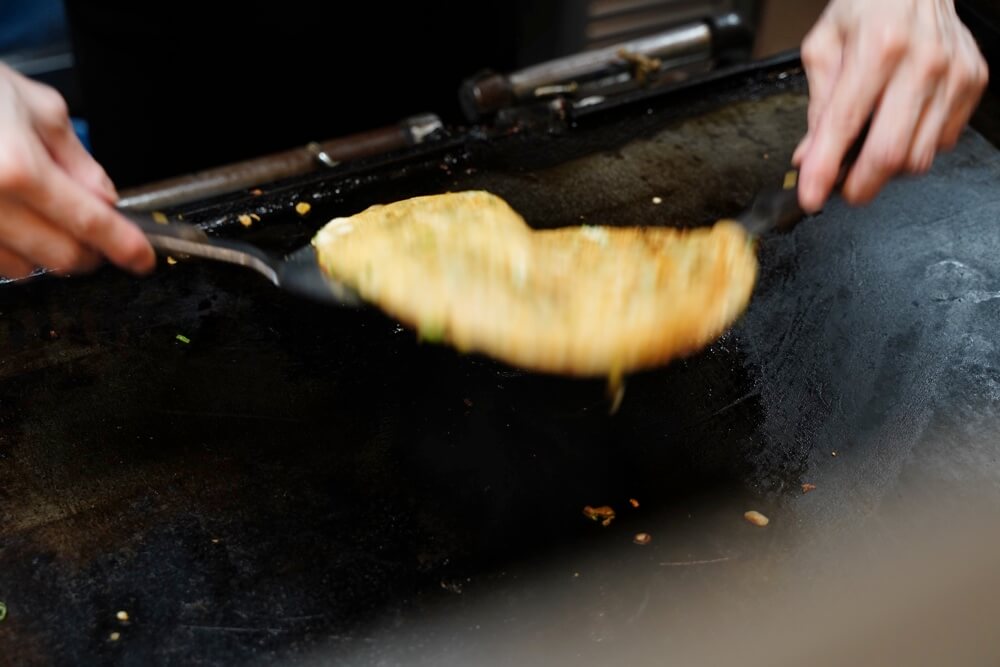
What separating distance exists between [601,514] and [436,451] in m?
0.32

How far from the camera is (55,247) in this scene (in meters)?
1.32

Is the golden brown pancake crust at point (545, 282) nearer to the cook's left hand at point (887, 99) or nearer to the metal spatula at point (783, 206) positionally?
the metal spatula at point (783, 206)

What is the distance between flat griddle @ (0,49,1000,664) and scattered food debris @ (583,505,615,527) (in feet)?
0.05

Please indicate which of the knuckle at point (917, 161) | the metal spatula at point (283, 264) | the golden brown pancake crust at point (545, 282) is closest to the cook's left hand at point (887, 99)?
the knuckle at point (917, 161)

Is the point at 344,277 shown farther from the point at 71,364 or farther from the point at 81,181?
the point at 71,364

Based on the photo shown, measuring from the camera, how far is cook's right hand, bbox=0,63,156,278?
123 cm

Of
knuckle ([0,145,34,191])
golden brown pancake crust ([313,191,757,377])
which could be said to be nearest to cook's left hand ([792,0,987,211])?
golden brown pancake crust ([313,191,757,377])

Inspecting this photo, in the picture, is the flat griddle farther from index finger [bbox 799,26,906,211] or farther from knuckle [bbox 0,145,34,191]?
knuckle [bbox 0,145,34,191]

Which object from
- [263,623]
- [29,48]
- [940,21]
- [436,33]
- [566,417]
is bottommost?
[263,623]

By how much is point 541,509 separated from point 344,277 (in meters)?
0.52

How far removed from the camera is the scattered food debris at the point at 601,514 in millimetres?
1471

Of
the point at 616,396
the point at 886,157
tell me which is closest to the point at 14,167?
the point at 616,396

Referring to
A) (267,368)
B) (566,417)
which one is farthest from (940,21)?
(267,368)

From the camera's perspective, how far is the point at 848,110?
1.49 metres
